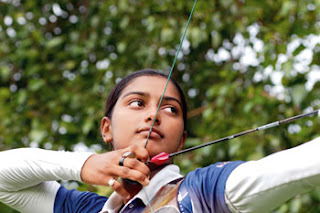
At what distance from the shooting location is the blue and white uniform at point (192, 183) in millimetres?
803

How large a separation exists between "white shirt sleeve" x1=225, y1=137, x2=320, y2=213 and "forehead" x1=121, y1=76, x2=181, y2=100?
1.44 feet

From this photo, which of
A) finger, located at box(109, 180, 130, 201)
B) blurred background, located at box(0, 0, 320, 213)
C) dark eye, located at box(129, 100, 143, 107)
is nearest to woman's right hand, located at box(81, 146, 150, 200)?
finger, located at box(109, 180, 130, 201)

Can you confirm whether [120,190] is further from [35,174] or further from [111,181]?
[35,174]

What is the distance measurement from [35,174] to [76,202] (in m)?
0.17

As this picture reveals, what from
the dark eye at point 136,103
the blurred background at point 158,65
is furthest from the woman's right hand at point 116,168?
the blurred background at point 158,65

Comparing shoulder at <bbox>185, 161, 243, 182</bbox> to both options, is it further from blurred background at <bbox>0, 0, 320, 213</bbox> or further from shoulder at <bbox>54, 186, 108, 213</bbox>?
blurred background at <bbox>0, 0, 320, 213</bbox>

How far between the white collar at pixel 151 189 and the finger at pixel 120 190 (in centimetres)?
3

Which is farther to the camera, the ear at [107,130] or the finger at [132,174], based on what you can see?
the ear at [107,130]

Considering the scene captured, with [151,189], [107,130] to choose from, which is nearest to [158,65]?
[107,130]

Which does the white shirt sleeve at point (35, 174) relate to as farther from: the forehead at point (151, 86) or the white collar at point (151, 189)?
the forehead at point (151, 86)

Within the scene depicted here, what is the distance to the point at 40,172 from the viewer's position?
1158 millimetres

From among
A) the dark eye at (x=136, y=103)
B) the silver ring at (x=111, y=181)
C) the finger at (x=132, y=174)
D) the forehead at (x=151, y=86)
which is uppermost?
the forehead at (x=151, y=86)

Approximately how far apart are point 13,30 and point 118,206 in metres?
2.08

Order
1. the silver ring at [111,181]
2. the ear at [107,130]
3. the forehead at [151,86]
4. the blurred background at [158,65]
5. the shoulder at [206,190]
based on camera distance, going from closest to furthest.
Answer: the shoulder at [206,190] < the silver ring at [111,181] < the forehead at [151,86] < the ear at [107,130] < the blurred background at [158,65]
